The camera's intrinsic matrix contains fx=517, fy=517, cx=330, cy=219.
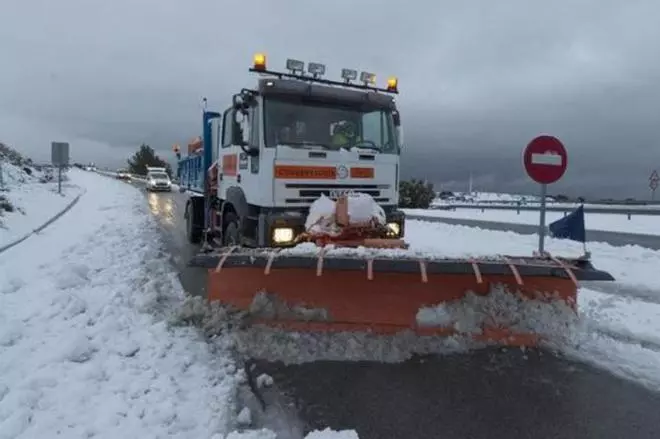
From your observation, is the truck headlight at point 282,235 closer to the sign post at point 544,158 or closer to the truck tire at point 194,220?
the sign post at point 544,158

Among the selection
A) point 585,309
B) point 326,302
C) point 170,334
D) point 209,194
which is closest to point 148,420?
point 170,334

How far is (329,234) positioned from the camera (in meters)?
5.80

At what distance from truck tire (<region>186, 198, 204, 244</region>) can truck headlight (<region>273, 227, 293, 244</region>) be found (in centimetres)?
532

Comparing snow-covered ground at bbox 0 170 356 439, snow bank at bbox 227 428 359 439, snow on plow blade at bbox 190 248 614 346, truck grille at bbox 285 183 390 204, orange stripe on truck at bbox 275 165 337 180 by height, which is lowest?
snow bank at bbox 227 428 359 439

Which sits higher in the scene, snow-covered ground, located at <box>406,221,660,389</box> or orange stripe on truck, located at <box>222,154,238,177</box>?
orange stripe on truck, located at <box>222,154,238,177</box>

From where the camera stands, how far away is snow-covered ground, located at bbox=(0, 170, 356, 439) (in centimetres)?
335

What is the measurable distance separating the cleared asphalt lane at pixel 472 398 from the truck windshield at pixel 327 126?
3325mm

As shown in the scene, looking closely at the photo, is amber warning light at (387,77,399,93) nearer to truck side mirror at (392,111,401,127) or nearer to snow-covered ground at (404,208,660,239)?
truck side mirror at (392,111,401,127)

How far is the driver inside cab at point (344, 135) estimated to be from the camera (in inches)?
282

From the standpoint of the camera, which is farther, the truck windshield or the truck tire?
the truck tire

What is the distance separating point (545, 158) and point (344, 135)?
2705mm

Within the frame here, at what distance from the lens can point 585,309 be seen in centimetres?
662

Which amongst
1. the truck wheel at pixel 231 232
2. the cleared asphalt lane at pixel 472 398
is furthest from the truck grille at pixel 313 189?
the cleared asphalt lane at pixel 472 398

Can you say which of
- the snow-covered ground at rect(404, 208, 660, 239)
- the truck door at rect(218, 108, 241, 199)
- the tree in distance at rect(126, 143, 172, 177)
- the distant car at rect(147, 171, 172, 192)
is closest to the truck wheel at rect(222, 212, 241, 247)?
the truck door at rect(218, 108, 241, 199)
